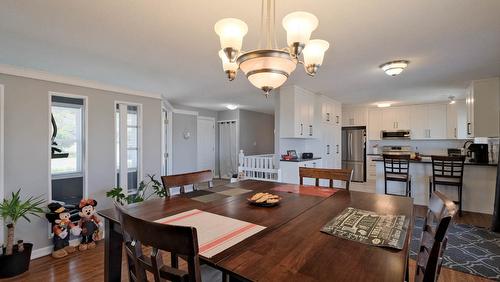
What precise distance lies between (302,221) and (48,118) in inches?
128

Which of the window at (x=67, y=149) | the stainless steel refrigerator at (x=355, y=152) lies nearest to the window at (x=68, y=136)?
the window at (x=67, y=149)

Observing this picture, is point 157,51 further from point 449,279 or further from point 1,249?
point 449,279

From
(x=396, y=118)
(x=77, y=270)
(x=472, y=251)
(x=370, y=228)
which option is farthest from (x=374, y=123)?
(x=77, y=270)

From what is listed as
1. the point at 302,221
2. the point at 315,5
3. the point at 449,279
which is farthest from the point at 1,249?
the point at 449,279

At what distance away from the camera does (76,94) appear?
316 centimetres

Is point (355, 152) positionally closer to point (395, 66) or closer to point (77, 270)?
point (395, 66)

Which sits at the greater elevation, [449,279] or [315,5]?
[315,5]

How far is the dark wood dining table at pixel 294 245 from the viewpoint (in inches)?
31.0

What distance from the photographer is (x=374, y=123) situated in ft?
22.0

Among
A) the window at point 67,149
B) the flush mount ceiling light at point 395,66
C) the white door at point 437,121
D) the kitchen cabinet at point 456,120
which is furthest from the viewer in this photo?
the white door at point 437,121

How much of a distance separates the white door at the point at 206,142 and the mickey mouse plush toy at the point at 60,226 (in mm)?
4077

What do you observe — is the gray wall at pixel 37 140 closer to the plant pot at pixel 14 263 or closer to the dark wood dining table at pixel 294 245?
the plant pot at pixel 14 263

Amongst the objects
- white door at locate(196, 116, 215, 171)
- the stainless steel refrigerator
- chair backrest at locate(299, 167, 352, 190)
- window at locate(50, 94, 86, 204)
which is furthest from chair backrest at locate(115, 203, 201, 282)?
the stainless steel refrigerator

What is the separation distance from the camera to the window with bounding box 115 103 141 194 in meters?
3.66
